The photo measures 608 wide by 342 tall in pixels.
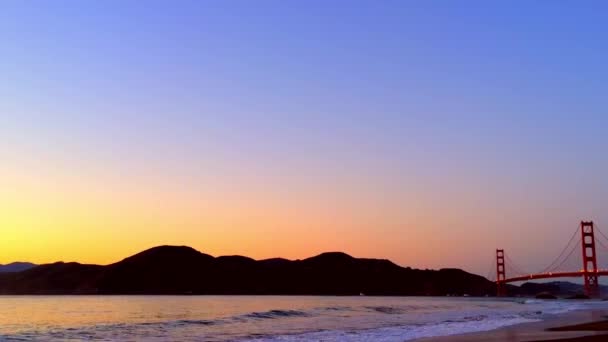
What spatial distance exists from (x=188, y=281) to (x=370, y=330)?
152 meters

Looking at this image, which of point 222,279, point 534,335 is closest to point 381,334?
point 534,335

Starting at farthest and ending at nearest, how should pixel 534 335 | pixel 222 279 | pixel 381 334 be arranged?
pixel 222 279
pixel 381 334
pixel 534 335

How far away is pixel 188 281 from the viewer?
176 meters

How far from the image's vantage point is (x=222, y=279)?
17962 cm

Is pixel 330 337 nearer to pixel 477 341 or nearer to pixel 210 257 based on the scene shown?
pixel 477 341

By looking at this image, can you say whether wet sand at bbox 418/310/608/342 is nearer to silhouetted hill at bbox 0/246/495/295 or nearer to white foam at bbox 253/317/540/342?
white foam at bbox 253/317/540/342

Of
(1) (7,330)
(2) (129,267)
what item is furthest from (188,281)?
(1) (7,330)

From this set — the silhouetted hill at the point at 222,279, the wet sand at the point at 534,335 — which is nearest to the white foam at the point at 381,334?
the wet sand at the point at 534,335

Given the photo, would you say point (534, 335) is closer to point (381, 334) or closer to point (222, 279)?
point (381, 334)

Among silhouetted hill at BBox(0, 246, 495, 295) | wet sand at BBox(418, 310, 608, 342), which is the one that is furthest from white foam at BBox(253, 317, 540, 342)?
silhouetted hill at BBox(0, 246, 495, 295)

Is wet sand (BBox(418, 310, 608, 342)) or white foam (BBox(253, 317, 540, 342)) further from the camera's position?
white foam (BBox(253, 317, 540, 342))

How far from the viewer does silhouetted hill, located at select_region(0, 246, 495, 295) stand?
558 feet

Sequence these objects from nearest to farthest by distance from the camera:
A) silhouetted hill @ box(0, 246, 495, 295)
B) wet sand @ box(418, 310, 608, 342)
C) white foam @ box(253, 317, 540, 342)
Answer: wet sand @ box(418, 310, 608, 342) → white foam @ box(253, 317, 540, 342) → silhouetted hill @ box(0, 246, 495, 295)

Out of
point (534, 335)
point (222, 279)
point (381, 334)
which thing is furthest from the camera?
point (222, 279)
